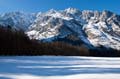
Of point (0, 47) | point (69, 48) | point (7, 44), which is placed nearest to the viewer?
point (0, 47)

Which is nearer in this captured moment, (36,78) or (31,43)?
(36,78)

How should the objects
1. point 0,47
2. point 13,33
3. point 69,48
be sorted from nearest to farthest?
point 0,47
point 13,33
point 69,48

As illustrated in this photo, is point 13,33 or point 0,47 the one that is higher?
point 13,33

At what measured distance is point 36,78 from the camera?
9.30 meters

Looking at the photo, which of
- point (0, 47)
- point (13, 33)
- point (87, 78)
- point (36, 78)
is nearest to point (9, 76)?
point (36, 78)

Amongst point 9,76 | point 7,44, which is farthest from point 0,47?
point 9,76

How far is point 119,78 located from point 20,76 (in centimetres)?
339

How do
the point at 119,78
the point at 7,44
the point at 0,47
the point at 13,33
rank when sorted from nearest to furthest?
the point at 119,78
the point at 0,47
the point at 7,44
the point at 13,33

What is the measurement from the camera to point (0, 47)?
165 ft

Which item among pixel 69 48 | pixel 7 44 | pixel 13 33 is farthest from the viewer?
pixel 69 48

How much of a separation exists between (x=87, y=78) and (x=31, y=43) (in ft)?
205

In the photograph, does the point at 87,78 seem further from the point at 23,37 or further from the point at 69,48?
the point at 69,48

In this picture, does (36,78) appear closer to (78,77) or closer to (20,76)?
(20,76)

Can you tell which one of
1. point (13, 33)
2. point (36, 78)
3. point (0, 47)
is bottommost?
point (36, 78)
